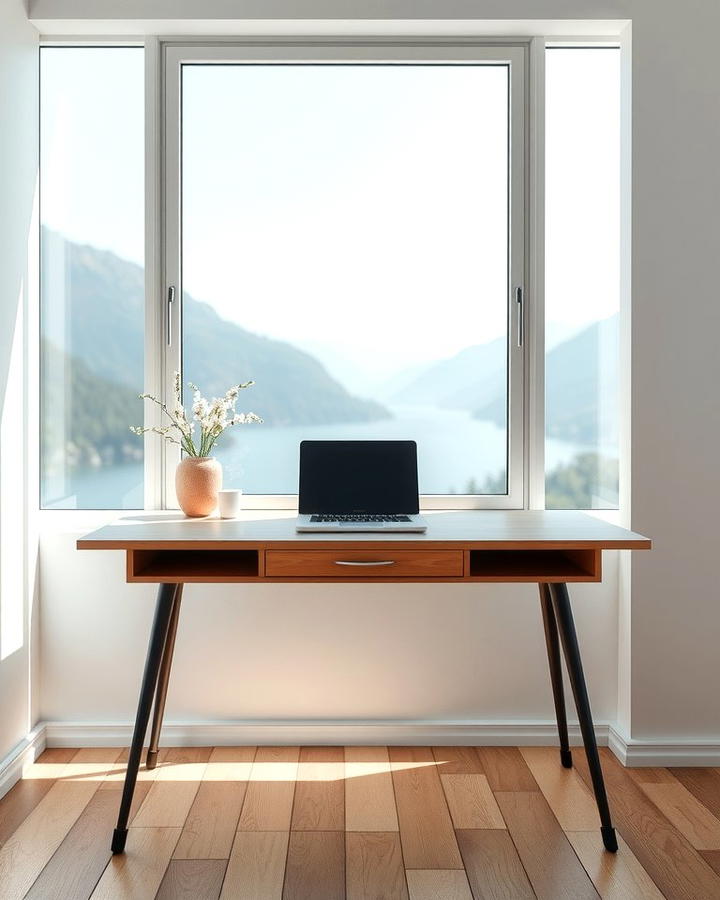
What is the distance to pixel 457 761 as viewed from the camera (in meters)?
2.60

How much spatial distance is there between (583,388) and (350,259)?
90 cm

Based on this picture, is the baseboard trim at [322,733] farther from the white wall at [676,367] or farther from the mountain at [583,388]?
the mountain at [583,388]

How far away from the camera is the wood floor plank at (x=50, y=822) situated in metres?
1.95

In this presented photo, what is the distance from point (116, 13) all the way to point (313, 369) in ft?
4.11

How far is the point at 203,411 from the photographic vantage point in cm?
259

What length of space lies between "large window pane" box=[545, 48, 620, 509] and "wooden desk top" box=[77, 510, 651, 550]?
516 millimetres

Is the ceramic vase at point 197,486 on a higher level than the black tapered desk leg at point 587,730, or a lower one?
higher

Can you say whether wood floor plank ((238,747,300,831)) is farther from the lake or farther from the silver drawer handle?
the lake

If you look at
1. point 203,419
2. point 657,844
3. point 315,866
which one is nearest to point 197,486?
point 203,419

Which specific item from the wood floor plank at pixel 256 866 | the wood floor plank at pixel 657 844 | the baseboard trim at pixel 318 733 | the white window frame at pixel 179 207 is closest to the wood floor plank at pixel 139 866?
the wood floor plank at pixel 256 866

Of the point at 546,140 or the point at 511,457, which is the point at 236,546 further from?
the point at 546,140

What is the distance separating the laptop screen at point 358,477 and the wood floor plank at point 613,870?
0.98 meters

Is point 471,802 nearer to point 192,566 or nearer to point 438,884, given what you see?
point 438,884

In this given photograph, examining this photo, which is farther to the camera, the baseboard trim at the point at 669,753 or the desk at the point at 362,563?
the baseboard trim at the point at 669,753
